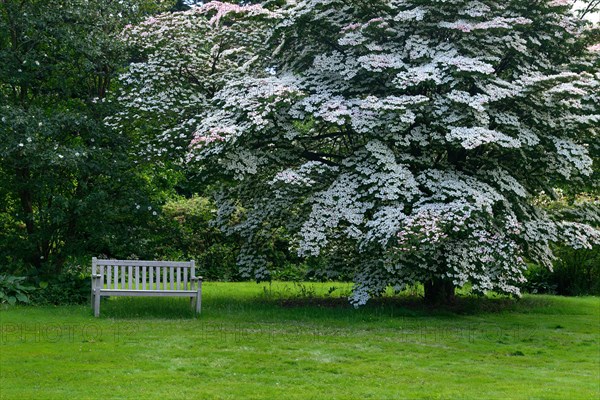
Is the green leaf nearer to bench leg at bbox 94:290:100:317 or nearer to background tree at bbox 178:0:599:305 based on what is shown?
bench leg at bbox 94:290:100:317

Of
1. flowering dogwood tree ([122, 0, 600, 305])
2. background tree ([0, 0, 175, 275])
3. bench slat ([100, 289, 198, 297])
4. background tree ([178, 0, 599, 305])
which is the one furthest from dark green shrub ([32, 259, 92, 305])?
background tree ([178, 0, 599, 305])

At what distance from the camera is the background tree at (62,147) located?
41.7ft

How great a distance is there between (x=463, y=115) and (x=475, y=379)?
187 inches

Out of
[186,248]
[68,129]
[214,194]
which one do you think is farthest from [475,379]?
[186,248]

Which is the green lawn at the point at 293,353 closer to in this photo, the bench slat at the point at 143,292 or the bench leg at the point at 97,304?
the bench leg at the point at 97,304

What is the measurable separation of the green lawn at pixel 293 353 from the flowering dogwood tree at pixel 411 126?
36.0 inches

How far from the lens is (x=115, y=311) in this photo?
36.7 feet

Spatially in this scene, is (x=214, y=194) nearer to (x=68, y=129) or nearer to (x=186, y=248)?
(x=68, y=129)

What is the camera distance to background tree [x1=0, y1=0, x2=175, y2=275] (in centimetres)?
1272

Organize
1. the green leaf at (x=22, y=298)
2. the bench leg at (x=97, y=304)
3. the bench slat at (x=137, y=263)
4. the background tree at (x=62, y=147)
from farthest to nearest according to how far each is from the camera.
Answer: the background tree at (x=62, y=147), the green leaf at (x=22, y=298), the bench slat at (x=137, y=263), the bench leg at (x=97, y=304)

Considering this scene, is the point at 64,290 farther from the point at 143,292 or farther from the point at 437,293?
the point at 437,293

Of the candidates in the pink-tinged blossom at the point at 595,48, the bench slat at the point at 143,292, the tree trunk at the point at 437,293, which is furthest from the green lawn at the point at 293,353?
the pink-tinged blossom at the point at 595,48

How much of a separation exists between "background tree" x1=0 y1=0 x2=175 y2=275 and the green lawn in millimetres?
1773

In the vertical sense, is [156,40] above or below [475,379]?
above
